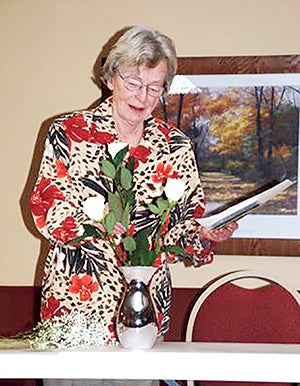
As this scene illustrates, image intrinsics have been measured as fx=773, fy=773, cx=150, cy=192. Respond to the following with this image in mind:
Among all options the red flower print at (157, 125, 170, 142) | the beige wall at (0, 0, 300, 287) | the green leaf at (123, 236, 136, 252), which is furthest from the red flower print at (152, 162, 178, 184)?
the beige wall at (0, 0, 300, 287)

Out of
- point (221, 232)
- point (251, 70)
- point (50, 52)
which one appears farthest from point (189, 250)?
point (50, 52)

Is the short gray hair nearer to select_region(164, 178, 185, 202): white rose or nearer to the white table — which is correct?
select_region(164, 178, 185, 202): white rose

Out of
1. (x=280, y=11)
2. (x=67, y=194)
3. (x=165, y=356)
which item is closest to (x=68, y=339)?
(x=165, y=356)

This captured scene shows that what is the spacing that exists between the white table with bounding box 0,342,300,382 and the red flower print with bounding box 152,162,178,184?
66 cm

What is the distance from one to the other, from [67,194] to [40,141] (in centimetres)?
133

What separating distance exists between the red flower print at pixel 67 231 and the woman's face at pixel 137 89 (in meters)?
0.39

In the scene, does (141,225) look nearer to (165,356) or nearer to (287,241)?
(165,356)

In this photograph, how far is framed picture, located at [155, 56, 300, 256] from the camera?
119 inches

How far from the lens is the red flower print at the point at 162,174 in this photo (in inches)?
82.7

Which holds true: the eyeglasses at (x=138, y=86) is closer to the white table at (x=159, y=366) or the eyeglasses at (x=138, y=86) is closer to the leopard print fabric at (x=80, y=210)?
the leopard print fabric at (x=80, y=210)

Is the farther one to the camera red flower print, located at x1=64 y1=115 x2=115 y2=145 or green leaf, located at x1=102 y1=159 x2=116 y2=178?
red flower print, located at x1=64 y1=115 x2=115 y2=145

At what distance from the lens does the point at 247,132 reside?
3.07 meters

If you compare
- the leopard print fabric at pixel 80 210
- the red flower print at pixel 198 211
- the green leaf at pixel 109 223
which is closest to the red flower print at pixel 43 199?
the leopard print fabric at pixel 80 210

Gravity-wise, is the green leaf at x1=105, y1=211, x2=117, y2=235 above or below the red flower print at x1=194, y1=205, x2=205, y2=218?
below
